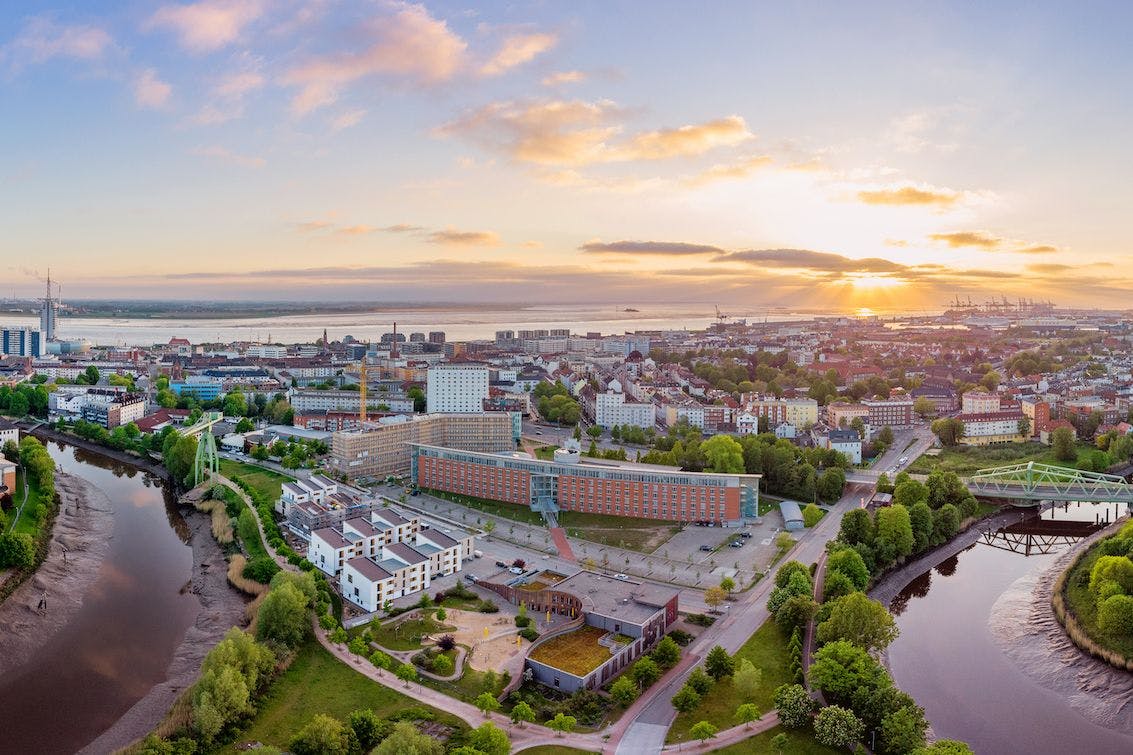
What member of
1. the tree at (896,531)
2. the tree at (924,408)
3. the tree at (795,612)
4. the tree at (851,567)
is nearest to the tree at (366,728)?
the tree at (795,612)

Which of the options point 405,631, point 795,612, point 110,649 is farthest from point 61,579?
point 795,612

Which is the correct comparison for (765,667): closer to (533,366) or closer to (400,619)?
(400,619)

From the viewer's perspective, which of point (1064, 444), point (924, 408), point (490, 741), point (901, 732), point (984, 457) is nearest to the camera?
point (490, 741)

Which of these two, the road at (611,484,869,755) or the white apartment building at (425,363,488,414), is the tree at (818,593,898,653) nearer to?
the road at (611,484,869,755)

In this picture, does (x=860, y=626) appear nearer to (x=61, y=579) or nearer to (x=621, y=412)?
(x=61, y=579)

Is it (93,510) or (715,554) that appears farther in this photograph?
(93,510)

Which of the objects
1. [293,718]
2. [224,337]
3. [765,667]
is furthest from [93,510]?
[224,337]
